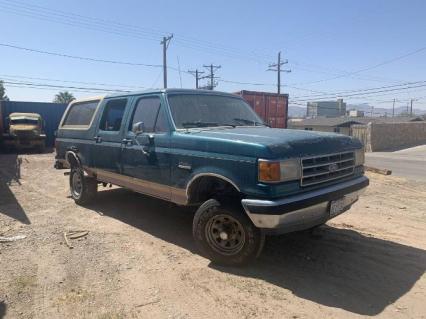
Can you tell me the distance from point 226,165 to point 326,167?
3.77 feet

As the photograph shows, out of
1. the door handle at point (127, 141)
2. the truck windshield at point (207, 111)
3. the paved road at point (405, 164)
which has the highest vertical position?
the truck windshield at point (207, 111)

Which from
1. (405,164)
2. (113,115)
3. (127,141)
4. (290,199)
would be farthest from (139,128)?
(405,164)

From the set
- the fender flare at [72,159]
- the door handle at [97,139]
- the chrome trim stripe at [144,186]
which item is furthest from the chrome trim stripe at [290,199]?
the fender flare at [72,159]

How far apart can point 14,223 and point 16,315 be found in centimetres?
321

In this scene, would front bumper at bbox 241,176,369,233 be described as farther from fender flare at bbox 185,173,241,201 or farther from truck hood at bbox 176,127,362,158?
truck hood at bbox 176,127,362,158

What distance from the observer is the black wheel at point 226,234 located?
14.3ft

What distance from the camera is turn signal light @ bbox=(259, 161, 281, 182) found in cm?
395

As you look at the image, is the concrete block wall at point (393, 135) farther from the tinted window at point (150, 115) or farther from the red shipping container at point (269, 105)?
the tinted window at point (150, 115)

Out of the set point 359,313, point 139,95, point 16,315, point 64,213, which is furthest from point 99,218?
point 359,313

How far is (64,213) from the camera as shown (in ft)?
23.2

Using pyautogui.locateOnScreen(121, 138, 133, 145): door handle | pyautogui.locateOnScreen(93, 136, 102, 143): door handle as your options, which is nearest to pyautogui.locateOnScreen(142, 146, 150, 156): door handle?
pyautogui.locateOnScreen(121, 138, 133, 145): door handle

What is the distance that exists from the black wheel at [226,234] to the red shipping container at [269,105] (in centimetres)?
1305

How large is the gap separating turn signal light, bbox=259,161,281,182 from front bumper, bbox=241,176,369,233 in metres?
0.22

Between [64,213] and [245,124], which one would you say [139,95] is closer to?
[245,124]
